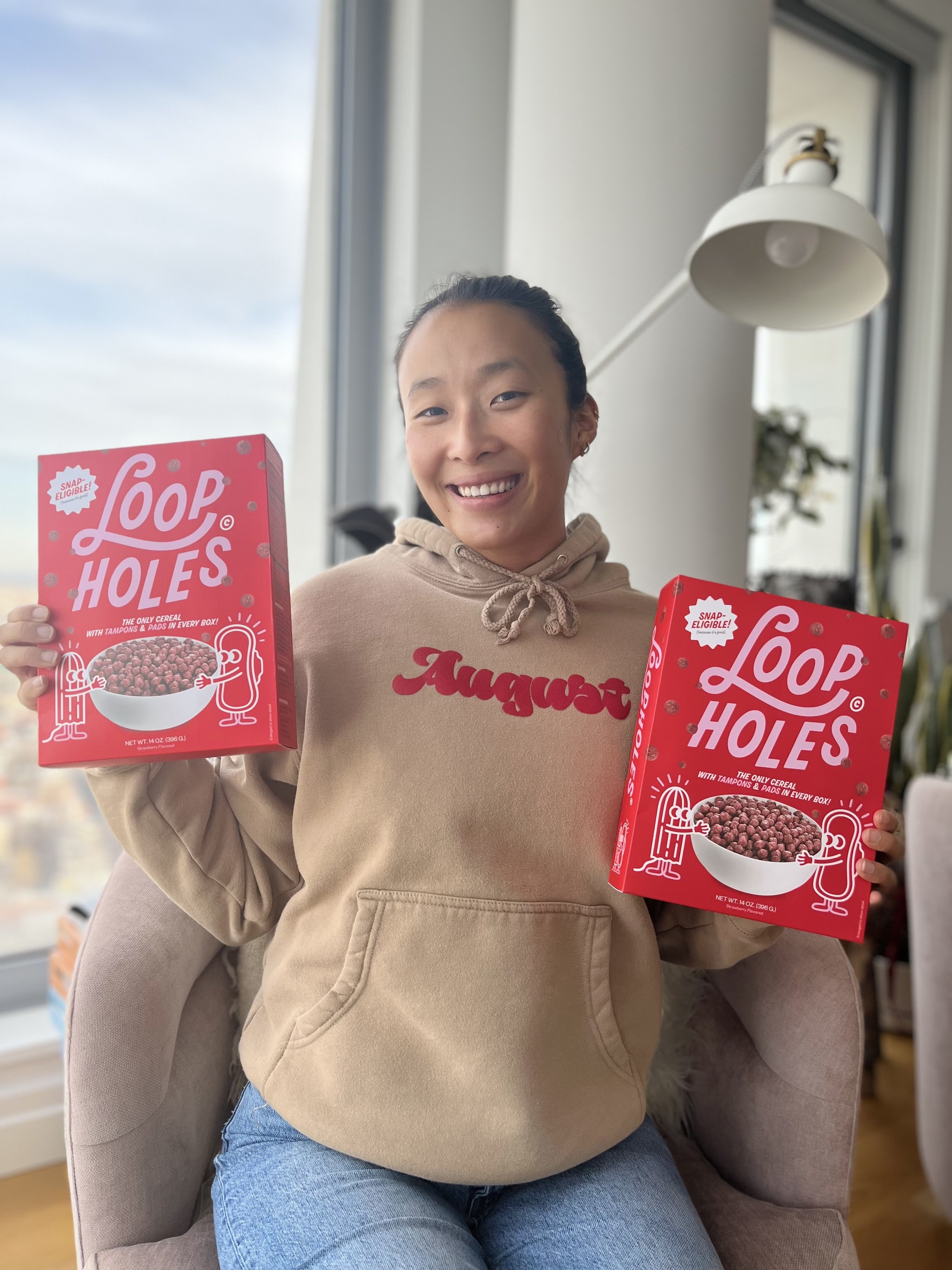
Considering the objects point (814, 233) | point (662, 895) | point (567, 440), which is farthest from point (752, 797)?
point (814, 233)

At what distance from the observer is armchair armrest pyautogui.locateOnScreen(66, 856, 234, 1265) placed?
3.08 feet

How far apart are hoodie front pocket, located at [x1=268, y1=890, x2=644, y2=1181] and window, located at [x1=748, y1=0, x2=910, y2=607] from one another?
2463mm

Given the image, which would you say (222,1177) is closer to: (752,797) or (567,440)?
(752,797)

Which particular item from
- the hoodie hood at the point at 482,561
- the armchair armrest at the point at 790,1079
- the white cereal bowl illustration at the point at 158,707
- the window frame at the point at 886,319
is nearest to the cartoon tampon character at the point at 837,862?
the armchair armrest at the point at 790,1079

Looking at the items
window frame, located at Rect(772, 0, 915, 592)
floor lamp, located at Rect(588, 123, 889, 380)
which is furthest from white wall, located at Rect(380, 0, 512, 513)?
window frame, located at Rect(772, 0, 915, 592)

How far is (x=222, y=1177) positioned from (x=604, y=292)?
1.42m

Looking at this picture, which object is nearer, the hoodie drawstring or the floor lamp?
the hoodie drawstring

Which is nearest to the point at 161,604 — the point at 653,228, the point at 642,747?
the point at 642,747

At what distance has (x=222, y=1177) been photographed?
93cm

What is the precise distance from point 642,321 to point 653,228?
0.99ft

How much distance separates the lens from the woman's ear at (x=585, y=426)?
40.5 inches

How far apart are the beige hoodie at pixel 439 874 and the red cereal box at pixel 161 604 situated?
0.08 m

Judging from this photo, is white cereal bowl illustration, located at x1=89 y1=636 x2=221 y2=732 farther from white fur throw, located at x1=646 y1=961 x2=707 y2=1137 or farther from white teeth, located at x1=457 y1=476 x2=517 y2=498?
white fur throw, located at x1=646 y1=961 x2=707 y2=1137

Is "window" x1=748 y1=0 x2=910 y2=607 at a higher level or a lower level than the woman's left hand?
higher
